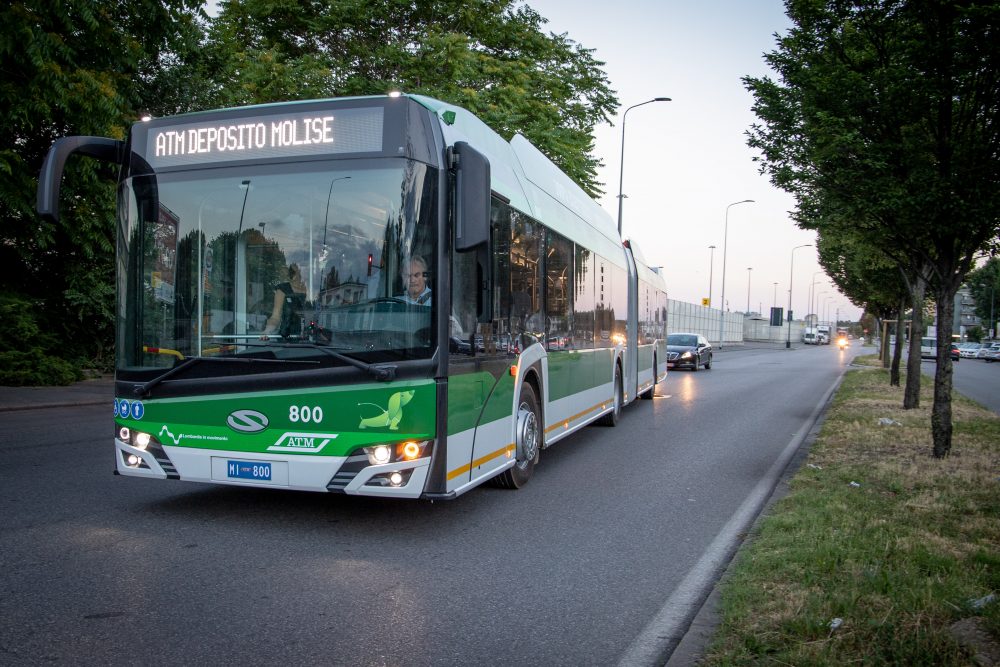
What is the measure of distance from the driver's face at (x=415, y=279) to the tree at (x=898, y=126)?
5198 millimetres

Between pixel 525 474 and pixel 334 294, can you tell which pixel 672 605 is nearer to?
pixel 334 294

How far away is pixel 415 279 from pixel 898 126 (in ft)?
20.4

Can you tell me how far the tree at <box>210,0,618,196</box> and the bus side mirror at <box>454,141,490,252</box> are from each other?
545 inches

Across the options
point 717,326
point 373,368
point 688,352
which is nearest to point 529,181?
point 373,368

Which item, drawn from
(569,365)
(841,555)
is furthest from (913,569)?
(569,365)

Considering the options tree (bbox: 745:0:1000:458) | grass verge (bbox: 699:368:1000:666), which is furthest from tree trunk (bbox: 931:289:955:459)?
grass verge (bbox: 699:368:1000:666)

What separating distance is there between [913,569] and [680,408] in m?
11.8

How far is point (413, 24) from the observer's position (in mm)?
21500

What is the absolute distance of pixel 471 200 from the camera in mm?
5555

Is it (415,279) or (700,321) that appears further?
(700,321)

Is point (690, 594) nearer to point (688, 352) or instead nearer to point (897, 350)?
point (897, 350)

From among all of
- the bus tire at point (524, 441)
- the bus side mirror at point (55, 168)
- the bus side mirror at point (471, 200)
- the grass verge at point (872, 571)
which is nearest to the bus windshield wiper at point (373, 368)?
the bus side mirror at point (471, 200)

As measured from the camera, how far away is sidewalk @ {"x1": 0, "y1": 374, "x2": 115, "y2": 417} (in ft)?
44.9

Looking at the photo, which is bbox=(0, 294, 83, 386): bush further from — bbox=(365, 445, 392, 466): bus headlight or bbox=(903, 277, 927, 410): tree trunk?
bbox=(903, 277, 927, 410): tree trunk
